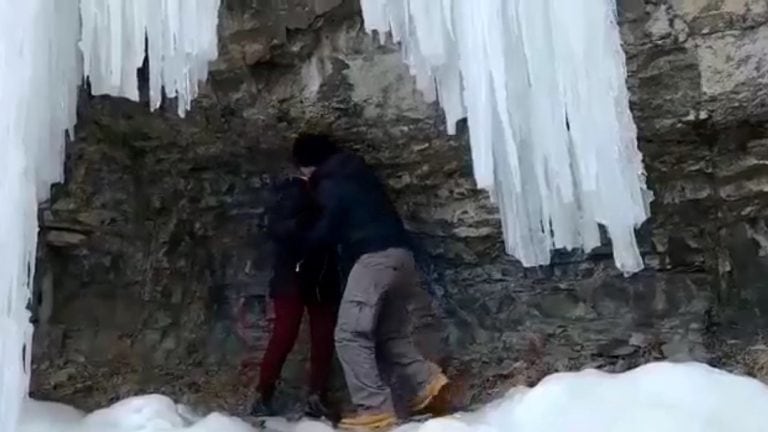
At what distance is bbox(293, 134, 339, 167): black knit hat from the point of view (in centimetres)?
390

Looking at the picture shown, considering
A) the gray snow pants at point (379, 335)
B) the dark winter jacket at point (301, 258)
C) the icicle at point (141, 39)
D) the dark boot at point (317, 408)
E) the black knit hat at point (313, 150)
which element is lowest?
the dark boot at point (317, 408)

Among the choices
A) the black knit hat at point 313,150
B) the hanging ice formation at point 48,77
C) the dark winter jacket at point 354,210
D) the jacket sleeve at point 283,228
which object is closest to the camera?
the hanging ice formation at point 48,77

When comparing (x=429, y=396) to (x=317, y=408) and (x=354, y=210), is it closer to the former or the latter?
(x=317, y=408)

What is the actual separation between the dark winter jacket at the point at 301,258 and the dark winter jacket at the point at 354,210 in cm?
36

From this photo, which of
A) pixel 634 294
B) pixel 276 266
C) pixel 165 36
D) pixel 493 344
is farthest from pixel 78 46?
pixel 634 294

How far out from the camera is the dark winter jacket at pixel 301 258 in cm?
414

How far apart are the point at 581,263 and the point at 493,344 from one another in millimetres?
534

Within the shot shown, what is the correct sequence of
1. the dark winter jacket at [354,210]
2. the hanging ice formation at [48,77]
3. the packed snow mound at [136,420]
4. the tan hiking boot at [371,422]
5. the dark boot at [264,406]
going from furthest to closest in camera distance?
the dark boot at [264,406] → the dark winter jacket at [354,210] → the tan hiking boot at [371,422] → the hanging ice formation at [48,77] → the packed snow mound at [136,420]

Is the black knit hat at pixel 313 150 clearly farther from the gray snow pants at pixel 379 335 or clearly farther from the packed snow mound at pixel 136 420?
the packed snow mound at pixel 136 420

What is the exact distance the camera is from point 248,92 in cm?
441

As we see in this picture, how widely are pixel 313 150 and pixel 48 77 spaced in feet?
3.30

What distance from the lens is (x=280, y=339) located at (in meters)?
3.98

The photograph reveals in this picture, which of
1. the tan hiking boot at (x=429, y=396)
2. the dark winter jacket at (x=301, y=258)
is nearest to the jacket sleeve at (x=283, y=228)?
the dark winter jacket at (x=301, y=258)

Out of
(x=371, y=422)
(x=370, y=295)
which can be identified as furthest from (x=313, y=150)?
(x=371, y=422)
